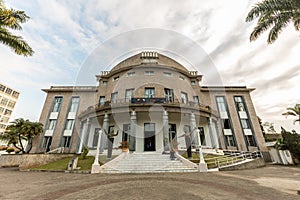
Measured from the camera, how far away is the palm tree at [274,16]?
9702 millimetres

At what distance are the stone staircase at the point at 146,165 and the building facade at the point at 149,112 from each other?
232 centimetres

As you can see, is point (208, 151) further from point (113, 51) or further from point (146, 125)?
point (113, 51)

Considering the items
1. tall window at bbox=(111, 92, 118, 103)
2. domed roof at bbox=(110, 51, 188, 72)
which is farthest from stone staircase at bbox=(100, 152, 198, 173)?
domed roof at bbox=(110, 51, 188, 72)

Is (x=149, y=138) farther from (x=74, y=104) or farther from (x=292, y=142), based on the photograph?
(x=292, y=142)

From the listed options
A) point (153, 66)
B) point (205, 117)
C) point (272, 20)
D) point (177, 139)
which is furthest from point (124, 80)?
point (272, 20)

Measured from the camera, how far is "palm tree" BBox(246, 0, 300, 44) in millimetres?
9702

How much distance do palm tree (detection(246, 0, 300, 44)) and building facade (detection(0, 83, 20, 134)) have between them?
271ft

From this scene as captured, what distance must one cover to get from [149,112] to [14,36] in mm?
13774

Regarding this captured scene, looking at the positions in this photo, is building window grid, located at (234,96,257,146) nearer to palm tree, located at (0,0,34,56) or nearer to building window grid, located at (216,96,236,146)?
building window grid, located at (216,96,236,146)

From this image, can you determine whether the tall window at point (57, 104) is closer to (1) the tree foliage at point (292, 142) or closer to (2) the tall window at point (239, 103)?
(2) the tall window at point (239, 103)

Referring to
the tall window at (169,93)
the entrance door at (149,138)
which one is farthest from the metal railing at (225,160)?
the tall window at (169,93)

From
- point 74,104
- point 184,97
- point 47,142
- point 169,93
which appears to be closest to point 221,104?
point 184,97

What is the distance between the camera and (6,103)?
59.6 meters

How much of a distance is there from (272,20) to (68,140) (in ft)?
88.7
